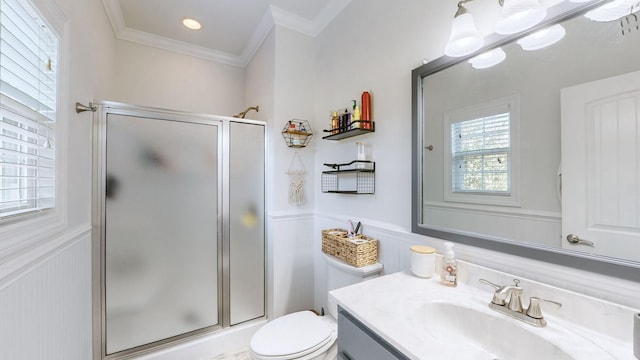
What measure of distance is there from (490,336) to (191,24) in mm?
2817

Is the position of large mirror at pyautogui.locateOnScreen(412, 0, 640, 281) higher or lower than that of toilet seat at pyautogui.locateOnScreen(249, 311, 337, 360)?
higher

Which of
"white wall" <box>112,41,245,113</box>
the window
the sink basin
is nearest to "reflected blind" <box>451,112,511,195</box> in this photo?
the window

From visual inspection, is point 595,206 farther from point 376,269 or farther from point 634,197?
point 376,269

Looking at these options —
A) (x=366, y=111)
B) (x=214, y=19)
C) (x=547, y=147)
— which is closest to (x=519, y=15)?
(x=547, y=147)

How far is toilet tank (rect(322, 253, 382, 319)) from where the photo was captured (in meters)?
1.33

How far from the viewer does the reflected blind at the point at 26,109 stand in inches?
27.5

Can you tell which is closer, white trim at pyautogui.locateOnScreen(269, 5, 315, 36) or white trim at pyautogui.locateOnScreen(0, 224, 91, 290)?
white trim at pyautogui.locateOnScreen(0, 224, 91, 290)

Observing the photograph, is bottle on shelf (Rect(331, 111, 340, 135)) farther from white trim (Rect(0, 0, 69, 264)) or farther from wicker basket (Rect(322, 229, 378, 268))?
white trim (Rect(0, 0, 69, 264))

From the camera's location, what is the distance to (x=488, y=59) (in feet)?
3.16

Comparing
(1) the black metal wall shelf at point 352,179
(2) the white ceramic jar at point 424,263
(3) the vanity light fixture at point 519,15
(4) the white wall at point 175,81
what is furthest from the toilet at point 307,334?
(4) the white wall at point 175,81

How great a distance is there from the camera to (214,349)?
5.71ft

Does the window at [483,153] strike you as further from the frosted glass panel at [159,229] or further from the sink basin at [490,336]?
the frosted glass panel at [159,229]

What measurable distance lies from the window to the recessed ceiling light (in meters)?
2.18

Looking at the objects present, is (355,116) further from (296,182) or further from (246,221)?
(246,221)
